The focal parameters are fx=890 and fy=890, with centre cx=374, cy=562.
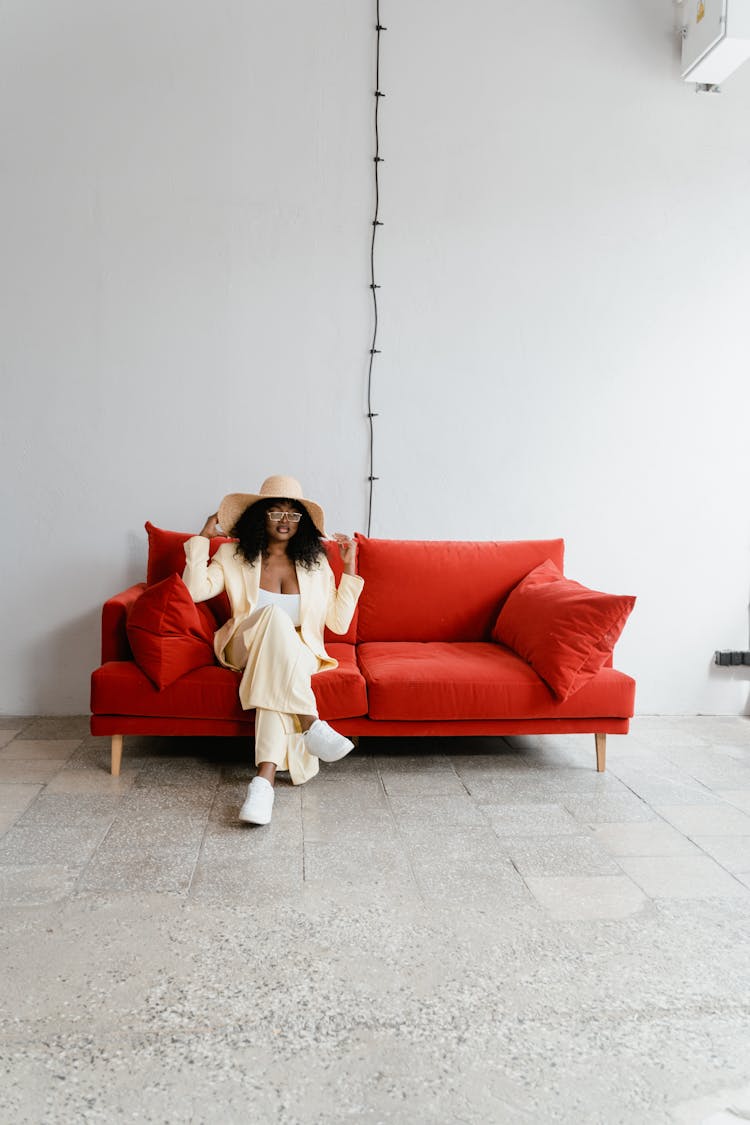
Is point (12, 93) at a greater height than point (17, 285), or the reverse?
point (12, 93)

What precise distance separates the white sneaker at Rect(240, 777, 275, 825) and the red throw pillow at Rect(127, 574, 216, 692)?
55 cm

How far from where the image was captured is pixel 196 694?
10.2 feet

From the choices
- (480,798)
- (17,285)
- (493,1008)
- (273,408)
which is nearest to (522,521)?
(273,408)

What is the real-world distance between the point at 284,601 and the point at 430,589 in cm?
70

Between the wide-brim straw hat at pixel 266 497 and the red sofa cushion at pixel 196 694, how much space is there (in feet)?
2.20

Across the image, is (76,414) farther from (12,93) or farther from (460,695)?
(460,695)

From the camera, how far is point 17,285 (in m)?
3.92

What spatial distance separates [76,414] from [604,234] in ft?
8.47

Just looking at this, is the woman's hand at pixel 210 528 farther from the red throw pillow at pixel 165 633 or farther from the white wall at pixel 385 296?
the white wall at pixel 385 296

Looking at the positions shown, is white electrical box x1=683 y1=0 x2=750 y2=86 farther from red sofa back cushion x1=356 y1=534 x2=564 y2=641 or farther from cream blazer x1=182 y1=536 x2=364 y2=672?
cream blazer x1=182 y1=536 x2=364 y2=672

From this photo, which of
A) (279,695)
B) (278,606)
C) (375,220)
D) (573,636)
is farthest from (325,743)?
(375,220)


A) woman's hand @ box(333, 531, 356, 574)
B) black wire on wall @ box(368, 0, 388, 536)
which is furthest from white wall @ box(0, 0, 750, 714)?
woman's hand @ box(333, 531, 356, 574)

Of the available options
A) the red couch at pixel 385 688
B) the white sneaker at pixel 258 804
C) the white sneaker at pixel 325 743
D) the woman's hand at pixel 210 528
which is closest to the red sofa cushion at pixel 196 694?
the red couch at pixel 385 688

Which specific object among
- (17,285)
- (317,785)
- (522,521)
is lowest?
(317,785)
